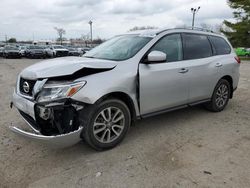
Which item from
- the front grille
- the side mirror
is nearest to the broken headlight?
the front grille

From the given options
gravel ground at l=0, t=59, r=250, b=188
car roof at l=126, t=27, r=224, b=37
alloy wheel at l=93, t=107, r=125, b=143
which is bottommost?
gravel ground at l=0, t=59, r=250, b=188

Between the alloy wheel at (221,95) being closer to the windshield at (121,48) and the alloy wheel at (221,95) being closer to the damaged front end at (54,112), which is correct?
the windshield at (121,48)

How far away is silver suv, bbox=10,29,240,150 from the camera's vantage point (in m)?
3.14

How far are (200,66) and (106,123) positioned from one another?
2.23 meters

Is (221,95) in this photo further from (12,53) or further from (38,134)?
(12,53)

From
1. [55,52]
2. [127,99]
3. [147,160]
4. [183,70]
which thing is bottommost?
[147,160]

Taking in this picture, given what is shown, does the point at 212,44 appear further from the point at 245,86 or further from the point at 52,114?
the point at 245,86

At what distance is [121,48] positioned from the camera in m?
4.21

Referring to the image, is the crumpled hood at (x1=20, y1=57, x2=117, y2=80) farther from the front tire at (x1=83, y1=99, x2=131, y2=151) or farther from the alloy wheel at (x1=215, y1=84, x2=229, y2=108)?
the alloy wheel at (x1=215, y1=84, x2=229, y2=108)

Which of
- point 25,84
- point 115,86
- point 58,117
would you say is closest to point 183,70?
point 115,86

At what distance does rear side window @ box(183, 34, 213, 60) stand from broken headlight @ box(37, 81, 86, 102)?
2.26 meters

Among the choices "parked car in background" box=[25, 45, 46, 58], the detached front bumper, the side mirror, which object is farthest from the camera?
"parked car in background" box=[25, 45, 46, 58]

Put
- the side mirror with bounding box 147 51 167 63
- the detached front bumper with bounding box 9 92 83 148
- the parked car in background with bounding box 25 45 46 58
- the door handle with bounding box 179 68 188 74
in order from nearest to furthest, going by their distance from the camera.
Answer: the detached front bumper with bounding box 9 92 83 148 → the side mirror with bounding box 147 51 167 63 → the door handle with bounding box 179 68 188 74 → the parked car in background with bounding box 25 45 46 58

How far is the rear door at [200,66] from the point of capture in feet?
14.8
